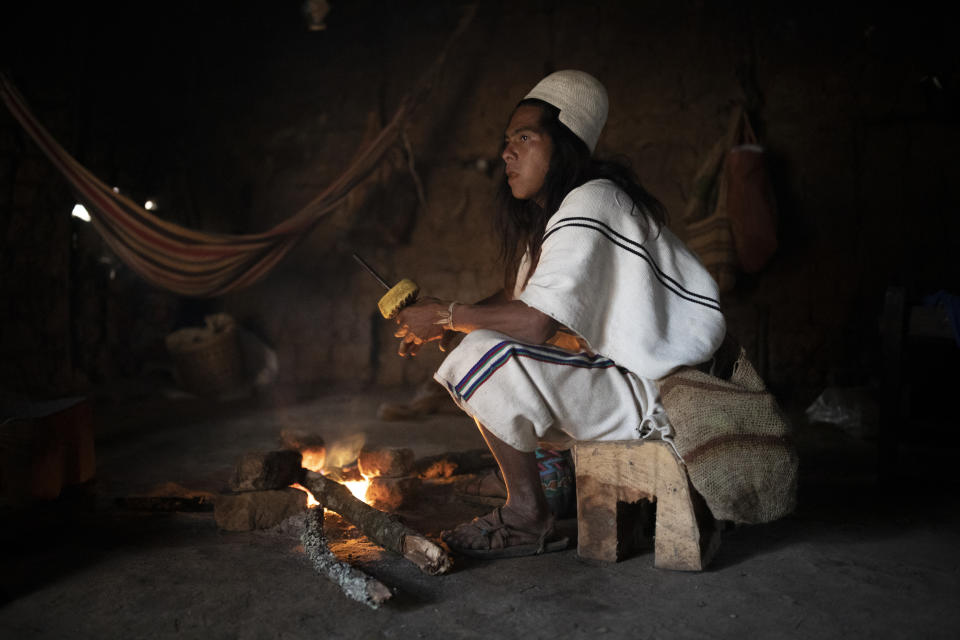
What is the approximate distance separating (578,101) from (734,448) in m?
1.09

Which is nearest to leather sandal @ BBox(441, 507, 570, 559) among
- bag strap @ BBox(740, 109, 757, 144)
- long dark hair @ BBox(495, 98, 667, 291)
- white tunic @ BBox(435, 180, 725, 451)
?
white tunic @ BBox(435, 180, 725, 451)

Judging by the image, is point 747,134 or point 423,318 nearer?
point 423,318

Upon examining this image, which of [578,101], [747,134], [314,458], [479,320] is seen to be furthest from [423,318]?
[747,134]

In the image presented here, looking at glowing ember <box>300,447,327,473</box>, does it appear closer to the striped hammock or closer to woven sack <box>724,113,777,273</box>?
the striped hammock

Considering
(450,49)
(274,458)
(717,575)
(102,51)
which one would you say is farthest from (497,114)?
(717,575)

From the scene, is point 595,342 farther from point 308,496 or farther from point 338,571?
point 308,496

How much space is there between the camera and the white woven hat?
7.27 feet

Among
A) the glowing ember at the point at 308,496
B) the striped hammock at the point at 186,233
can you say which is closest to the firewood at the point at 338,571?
the glowing ember at the point at 308,496

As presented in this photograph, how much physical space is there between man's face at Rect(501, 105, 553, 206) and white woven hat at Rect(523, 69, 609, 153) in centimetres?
7

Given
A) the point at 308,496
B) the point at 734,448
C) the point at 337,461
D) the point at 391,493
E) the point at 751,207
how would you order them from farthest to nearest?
the point at 751,207 < the point at 337,461 < the point at 391,493 < the point at 308,496 < the point at 734,448

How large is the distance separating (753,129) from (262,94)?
367 centimetres

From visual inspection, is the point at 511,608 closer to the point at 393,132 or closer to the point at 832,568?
the point at 832,568

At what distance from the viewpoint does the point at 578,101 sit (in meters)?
2.21

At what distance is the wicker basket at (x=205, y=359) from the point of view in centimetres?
518
